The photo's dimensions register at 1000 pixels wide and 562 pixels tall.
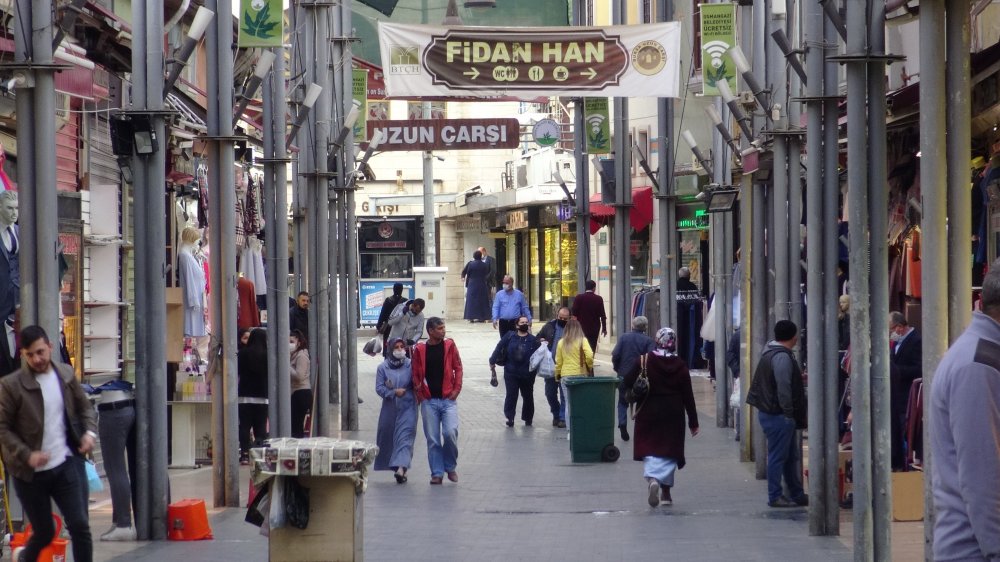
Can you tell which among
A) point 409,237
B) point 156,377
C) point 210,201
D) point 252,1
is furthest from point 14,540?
point 409,237

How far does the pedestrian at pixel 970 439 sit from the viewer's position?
4742 mm

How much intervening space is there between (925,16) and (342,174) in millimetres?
14665

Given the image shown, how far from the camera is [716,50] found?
719 inches

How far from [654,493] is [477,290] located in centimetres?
3190

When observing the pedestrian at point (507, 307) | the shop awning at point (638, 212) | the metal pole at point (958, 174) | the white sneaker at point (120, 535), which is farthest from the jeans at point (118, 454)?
the shop awning at point (638, 212)

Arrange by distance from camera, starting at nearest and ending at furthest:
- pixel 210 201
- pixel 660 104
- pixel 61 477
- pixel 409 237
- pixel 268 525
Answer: pixel 61 477
pixel 268 525
pixel 210 201
pixel 660 104
pixel 409 237

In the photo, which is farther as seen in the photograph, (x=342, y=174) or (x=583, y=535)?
(x=342, y=174)

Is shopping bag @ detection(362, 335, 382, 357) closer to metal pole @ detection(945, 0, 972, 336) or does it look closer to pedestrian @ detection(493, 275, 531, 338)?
pedestrian @ detection(493, 275, 531, 338)

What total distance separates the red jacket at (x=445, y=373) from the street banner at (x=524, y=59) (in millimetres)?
3252

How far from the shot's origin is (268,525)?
9.75 m

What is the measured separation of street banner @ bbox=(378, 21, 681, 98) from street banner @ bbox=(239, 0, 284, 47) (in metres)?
3.21

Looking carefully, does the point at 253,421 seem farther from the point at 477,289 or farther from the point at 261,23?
the point at 477,289

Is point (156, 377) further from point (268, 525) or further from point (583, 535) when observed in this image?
point (583, 535)

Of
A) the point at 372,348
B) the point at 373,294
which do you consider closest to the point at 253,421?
the point at 372,348
